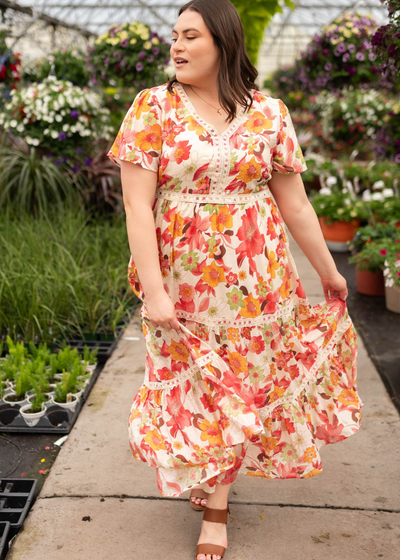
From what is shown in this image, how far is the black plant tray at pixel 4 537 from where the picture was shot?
66.2 inches

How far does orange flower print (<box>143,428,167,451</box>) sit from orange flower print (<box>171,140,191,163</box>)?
31.9 inches

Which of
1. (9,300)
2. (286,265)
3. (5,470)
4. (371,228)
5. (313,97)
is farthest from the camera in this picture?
(313,97)

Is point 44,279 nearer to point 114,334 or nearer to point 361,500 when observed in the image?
point 114,334

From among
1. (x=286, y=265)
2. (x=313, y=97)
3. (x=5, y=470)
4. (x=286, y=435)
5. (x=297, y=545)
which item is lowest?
(x=5, y=470)

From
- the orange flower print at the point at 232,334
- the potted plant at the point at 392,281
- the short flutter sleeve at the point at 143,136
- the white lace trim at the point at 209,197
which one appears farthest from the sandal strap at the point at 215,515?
the potted plant at the point at 392,281

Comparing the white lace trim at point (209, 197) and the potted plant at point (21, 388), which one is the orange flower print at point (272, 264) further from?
the potted plant at point (21, 388)

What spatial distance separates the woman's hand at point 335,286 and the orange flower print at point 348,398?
33 cm

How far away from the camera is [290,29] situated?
56.5 ft

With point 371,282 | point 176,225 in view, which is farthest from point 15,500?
point 371,282

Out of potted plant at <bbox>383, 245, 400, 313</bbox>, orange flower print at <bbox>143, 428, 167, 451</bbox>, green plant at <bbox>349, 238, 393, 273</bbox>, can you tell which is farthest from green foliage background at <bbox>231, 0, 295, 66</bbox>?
orange flower print at <bbox>143, 428, 167, 451</bbox>

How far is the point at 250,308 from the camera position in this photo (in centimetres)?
165

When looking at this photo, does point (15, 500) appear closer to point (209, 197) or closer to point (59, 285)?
point (209, 197)

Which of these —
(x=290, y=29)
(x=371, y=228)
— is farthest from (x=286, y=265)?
(x=290, y=29)

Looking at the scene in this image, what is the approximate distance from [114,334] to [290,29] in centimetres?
1652
